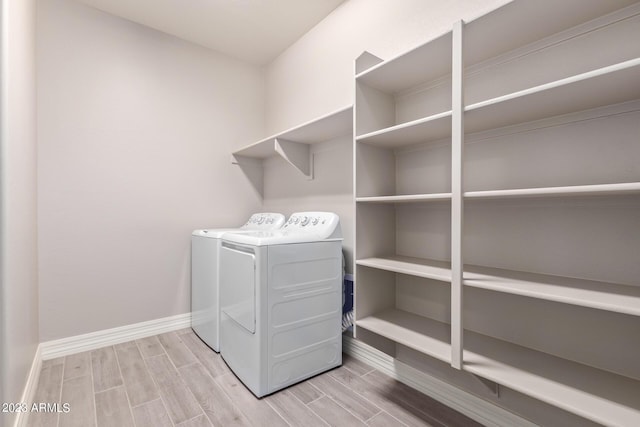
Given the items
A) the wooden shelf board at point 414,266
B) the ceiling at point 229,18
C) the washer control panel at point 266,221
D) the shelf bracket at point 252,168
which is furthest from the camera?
the shelf bracket at point 252,168

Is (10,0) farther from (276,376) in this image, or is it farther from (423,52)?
(276,376)

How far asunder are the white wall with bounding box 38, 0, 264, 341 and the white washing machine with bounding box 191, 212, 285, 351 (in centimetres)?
21

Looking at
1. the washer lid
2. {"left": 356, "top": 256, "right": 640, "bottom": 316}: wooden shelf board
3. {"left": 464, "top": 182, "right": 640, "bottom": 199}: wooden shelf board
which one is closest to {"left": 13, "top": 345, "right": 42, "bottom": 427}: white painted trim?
the washer lid

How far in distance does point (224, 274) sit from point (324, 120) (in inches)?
48.9

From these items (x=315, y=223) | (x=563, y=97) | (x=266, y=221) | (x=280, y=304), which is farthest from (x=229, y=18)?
(x=563, y=97)

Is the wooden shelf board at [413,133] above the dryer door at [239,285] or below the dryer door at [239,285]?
above

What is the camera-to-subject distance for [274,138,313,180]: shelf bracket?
7.72 ft

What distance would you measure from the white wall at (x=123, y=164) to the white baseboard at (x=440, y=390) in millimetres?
1729

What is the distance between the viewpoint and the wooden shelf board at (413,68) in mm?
1269

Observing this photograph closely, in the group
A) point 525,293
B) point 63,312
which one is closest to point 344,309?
point 525,293

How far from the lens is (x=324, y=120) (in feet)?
6.14

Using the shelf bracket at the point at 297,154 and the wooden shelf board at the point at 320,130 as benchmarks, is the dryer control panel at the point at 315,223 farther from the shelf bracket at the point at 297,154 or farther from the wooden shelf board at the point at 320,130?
the wooden shelf board at the point at 320,130

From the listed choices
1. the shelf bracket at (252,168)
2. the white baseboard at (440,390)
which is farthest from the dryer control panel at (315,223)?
the shelf bracket at (252,168)

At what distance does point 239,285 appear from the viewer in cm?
174
